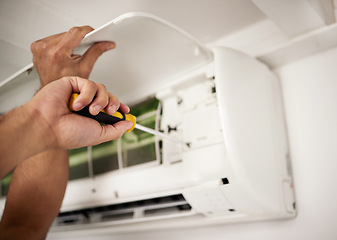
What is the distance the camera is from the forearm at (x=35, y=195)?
3.74ft

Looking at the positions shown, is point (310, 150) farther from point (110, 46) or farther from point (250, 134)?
point (110, 46)

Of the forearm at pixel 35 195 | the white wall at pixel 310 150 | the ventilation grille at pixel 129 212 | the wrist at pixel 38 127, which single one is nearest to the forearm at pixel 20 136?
the wrist at pixel 38 127

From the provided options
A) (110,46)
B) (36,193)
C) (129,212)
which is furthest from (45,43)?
(129,212)

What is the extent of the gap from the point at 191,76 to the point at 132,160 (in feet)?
1.44

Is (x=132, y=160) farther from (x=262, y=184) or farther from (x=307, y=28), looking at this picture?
(x=307, y=28)

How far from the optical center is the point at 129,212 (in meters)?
1.55

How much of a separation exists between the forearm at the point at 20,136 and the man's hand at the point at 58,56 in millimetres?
201

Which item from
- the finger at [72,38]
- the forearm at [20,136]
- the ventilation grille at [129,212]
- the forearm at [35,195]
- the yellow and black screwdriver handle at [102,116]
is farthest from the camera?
the ventilation grille at [129,212]

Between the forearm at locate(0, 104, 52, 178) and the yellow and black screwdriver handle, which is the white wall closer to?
→ the yellow and black screwdriver handle

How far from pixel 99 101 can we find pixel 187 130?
57 cm

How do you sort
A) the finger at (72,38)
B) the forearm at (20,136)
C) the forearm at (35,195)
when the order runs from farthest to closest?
1. the forearm at (35,195)
2. the finger at (72,38)
3. the forearm at (20,136)

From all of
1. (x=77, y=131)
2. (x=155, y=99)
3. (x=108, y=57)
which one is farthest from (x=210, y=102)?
(x=77, y=131)

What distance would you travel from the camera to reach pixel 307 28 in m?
1.17

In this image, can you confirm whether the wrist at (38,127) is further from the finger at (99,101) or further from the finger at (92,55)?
the finger at (92,55)
